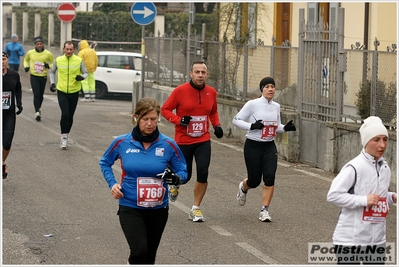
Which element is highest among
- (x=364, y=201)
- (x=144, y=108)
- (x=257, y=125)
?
(x=144, y=108)

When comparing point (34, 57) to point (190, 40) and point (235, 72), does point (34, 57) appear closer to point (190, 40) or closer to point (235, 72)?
point (190, 40)

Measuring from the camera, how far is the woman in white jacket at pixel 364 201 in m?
6.23

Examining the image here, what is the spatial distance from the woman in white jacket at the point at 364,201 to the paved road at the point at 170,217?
2160 millimetres

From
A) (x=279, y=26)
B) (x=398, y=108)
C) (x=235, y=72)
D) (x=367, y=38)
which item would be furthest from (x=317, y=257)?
(x=279, y=26)

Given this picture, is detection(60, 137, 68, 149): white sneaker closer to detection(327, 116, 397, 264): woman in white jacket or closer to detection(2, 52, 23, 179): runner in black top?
detection(2, 52, 23, 179): runner in black top

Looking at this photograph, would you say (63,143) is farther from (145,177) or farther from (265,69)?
(145,177)

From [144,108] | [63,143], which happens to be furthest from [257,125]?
[63,143]

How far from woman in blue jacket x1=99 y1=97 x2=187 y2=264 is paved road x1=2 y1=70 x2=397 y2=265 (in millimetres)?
1358

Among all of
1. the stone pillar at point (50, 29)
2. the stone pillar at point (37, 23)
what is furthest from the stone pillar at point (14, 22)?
the stone pillar at point (50, 29)

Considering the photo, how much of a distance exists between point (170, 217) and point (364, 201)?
469 centimetres

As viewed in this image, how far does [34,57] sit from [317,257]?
13902 millimetres

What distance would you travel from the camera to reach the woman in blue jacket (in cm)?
696

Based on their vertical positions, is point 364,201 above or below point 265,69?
below

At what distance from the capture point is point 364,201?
6184 millimetres
